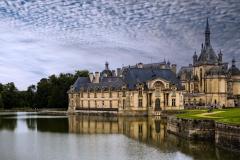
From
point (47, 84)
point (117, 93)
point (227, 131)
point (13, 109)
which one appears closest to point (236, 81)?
point (117, 93)

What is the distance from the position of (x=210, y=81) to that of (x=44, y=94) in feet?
134

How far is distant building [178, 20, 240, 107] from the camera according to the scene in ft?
305

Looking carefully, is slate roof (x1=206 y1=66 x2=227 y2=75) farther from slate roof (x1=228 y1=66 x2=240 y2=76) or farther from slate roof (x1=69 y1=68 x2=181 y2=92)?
slate roof (x1=69 y1=68 x2=181 y2=92)

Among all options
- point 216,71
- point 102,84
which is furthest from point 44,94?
point 216,71

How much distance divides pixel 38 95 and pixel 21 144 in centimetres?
7886

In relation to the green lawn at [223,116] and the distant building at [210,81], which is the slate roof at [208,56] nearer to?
the distant building at [210,81]

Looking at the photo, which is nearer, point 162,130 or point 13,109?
point 162,130

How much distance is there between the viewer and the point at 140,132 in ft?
141

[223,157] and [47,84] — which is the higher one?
[47,84]

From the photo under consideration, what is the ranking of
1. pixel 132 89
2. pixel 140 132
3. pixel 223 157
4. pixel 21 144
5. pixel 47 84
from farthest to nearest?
1. pixel 47 84
2. pixel 132 89
3. pixel 140 132
4. pixel 21 144
5. pixel 223 157

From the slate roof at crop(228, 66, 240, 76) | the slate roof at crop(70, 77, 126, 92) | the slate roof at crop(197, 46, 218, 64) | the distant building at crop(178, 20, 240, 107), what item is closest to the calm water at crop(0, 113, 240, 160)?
the slate roof at crop(70, 77, 126, 92)

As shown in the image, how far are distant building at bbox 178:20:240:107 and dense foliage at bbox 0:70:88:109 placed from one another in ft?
85.5

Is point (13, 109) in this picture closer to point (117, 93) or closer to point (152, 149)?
point (117, 93)

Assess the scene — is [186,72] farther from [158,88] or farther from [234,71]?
[158,88]
